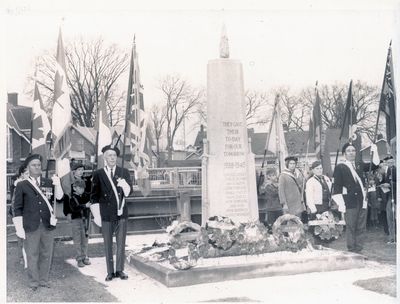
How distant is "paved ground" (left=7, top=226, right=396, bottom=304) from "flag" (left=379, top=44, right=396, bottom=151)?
1909 millimetres

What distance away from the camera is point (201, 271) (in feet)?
22.3

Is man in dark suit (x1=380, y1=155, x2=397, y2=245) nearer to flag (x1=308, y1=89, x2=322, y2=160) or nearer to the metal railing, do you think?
flag (x1=308, y1=89, x2=322, y2=160)

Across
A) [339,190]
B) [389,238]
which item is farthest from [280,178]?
[389,238]

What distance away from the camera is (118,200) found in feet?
23.3

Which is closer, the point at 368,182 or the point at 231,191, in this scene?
the point at 231,191

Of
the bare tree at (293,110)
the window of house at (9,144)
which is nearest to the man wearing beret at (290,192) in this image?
the bare tree at (293,110)

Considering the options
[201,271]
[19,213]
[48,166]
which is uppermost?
[48,166]

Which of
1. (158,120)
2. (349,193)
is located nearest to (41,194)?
(158,120)

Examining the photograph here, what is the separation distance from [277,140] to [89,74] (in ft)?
10.4

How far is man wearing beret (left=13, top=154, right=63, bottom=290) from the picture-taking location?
265 inches

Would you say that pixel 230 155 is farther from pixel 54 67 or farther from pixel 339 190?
pixel 54 67

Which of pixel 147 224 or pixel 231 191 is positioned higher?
pixel 231 191

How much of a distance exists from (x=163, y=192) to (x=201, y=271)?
446 centimetres

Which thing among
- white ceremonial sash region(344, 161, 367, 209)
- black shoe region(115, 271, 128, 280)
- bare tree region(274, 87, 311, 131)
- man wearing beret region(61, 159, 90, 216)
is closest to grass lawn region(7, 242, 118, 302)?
black shoe region(115, 271, 128, 280)
